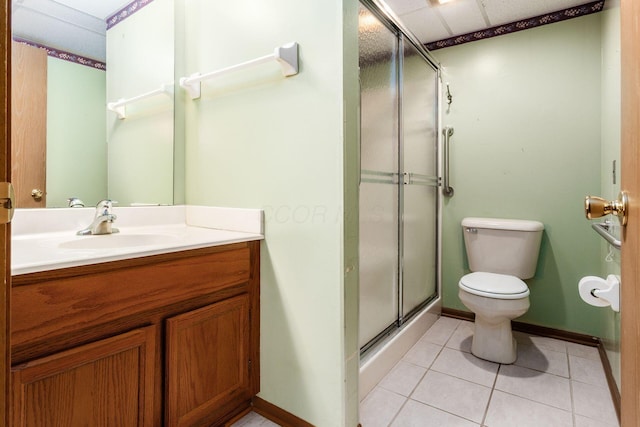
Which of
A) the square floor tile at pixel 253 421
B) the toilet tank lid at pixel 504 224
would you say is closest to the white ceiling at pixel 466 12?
the toilet tank lid at pixel 504 224

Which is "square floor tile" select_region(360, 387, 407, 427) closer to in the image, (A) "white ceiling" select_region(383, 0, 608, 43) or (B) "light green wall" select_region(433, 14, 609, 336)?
(B) "light green wall" select_region(433, 14, 609, 336)

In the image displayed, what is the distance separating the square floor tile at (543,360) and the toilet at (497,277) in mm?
80

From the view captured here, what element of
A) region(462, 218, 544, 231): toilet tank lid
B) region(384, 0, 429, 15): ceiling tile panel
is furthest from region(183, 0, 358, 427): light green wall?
region(462, 218, 544, 231): toilet tank lid

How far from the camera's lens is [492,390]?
64.8 inches

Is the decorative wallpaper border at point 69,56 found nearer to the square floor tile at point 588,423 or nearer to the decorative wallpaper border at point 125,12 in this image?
the decorative wallpaper border at point 125,12

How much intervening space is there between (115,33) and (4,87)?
1388 millimetres

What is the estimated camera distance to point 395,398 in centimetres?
159

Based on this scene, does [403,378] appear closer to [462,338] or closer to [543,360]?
[462,338]

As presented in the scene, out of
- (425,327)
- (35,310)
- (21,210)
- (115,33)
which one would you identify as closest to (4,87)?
(35,310)

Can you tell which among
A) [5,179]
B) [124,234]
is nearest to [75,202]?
[124,234]

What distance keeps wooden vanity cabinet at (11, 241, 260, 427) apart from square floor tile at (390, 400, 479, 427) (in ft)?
2.15

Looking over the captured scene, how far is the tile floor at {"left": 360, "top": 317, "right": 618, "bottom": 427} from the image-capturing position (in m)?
1.44

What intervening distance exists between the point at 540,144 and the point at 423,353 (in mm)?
1568

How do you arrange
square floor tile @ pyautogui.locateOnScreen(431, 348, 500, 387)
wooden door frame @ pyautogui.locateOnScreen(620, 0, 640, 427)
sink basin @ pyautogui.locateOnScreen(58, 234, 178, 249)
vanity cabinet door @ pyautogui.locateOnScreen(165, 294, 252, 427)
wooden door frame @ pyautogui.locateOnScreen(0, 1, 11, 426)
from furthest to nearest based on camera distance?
square floor tile @ pyautogui.locateOnScreen(431, 348, 500, 387) < sink basin @ pyautogui.locateOnScreen(58, 234, 178, 249) < vanity cabinet door @ pyautogui.locateOnScreen(165, 294, 252, 427) < wooden door frame @ pyautogui.locateOnScreen(620, 0, 640, 427) < wooden door frame @ pyautogui.locateOnScreen(0, 1, 11, 426)
